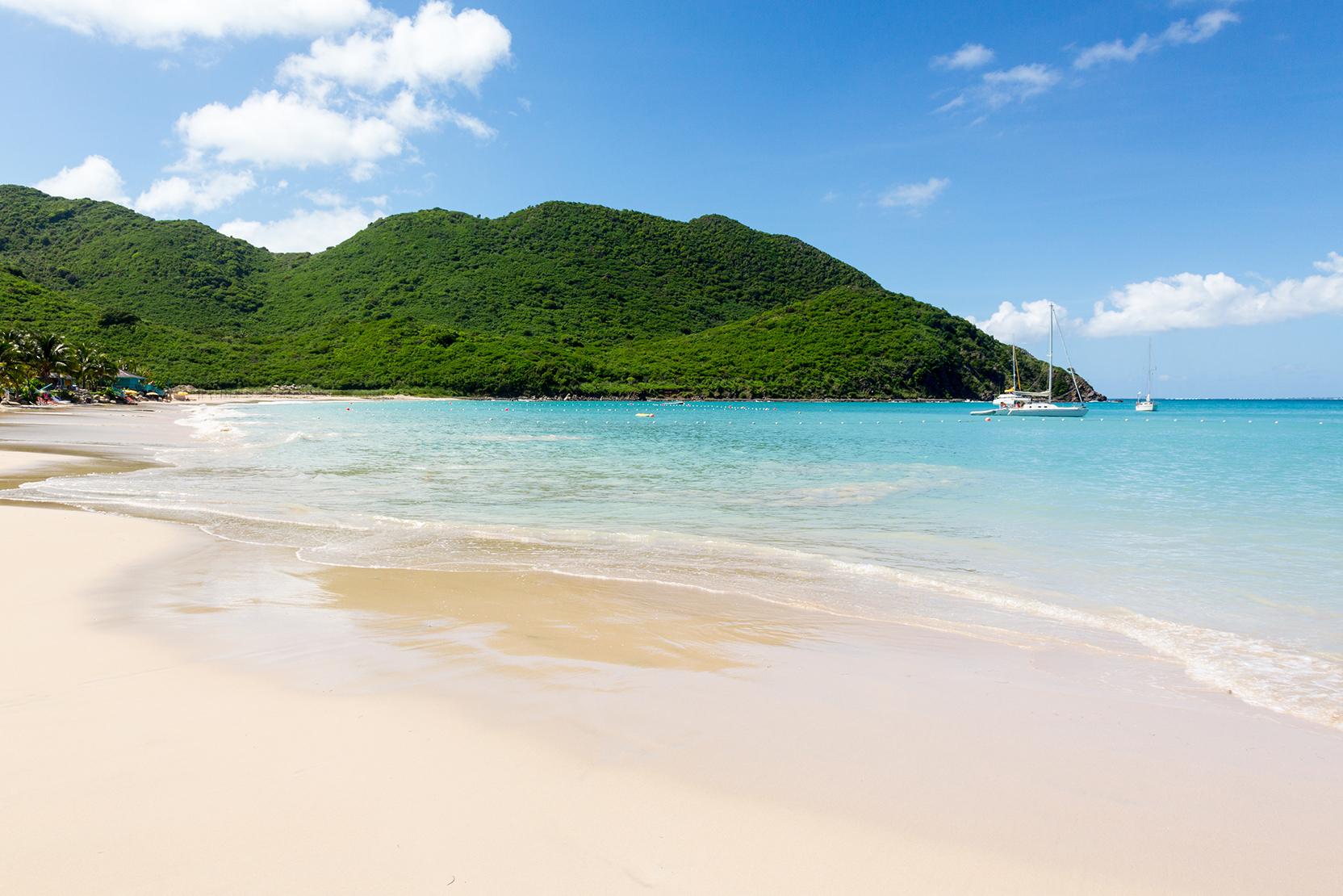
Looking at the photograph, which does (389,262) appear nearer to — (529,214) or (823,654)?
(529,214)

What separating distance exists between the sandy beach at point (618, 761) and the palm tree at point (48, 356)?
268ft

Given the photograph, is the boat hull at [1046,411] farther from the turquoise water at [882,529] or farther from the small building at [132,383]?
the small building at [132,383]

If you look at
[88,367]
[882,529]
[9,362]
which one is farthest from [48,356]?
[882,529]

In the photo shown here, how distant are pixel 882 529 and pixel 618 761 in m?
9.54

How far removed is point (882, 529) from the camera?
12555 millimetres

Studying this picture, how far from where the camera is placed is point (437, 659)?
5.38 meters

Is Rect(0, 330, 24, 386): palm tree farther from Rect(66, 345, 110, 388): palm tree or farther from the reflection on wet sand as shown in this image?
the reflection on wet sand

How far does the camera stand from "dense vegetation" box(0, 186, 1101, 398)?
116m

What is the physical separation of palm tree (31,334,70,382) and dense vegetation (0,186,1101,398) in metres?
24.1

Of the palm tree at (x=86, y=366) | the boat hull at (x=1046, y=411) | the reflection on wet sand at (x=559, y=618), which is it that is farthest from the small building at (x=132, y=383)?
the boat hull at (x=1046, y=411)

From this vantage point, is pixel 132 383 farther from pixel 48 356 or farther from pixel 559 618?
pixel 559 618

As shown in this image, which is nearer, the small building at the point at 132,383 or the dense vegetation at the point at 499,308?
the small building at the point at 132,383

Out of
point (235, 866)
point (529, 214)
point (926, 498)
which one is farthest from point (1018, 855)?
point (529, 214)

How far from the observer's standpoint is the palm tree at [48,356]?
69125 mm
